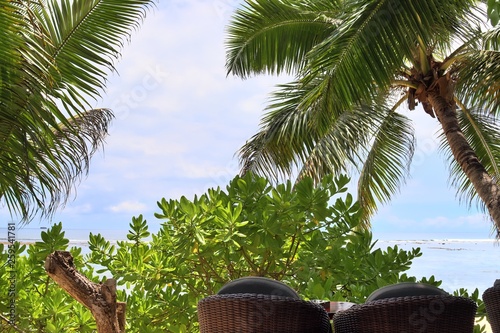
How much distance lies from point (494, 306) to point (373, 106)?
7520 millimetres

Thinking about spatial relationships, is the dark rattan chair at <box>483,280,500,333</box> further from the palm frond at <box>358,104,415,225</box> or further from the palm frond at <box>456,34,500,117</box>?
the palm frond at <box>358,104,415,225</box>

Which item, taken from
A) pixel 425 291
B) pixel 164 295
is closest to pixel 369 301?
pixel 425 291

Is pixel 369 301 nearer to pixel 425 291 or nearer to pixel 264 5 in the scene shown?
pixel 425 291

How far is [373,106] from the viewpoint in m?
9.36

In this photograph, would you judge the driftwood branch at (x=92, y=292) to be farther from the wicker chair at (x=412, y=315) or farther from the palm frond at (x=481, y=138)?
the palm frond at (x=481, y=138)

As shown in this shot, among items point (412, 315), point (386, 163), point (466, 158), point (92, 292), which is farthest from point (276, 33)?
point (412, 315)

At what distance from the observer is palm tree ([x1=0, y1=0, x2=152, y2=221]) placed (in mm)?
3799

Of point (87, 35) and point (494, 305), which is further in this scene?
point (87, 35)

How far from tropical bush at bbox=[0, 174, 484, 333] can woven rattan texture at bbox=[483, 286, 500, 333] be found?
4.15 ft

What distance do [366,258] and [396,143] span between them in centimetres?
622

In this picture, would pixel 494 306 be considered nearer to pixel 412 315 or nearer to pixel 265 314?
pixel 412 315

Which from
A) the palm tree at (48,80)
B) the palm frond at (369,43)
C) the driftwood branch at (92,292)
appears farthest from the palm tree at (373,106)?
the driftwood branch at (92,292)

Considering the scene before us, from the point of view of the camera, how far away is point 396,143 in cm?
957

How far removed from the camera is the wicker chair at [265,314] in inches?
68.0
